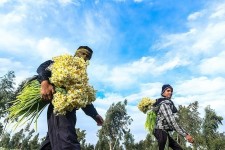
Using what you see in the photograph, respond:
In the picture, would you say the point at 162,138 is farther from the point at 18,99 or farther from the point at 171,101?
the point at 18,99

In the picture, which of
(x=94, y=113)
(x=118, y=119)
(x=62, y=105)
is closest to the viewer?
(x=62, y=105)

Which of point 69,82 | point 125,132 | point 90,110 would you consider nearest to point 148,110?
point 90,110

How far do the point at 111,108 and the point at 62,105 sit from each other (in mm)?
106231

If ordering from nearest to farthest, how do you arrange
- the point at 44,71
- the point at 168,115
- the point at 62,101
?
1. the point at 62,101
2. the point at 44,71
3. the point at 168,115

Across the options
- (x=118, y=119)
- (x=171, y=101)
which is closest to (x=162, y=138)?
(x=171, y=101)

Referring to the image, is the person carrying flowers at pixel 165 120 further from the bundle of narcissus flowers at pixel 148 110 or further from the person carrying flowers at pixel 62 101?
the person carrying flowers at pixel 62 101

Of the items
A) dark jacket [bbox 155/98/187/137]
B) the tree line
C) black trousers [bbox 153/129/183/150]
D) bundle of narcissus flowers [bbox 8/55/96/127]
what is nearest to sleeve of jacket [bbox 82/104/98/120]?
bundle of narcissus flowers [bbox 8/55/96/127]

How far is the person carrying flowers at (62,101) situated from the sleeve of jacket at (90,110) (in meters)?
0.78

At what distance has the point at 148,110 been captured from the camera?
1061cm

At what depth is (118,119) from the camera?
361 ft

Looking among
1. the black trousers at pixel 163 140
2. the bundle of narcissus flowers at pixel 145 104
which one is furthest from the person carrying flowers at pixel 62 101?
the bundle of narcissus flowers at pixel 145 104

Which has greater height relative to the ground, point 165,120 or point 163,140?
point 165,120

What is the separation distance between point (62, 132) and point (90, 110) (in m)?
1.18

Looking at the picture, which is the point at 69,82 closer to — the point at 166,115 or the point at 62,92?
the point at 62,92
